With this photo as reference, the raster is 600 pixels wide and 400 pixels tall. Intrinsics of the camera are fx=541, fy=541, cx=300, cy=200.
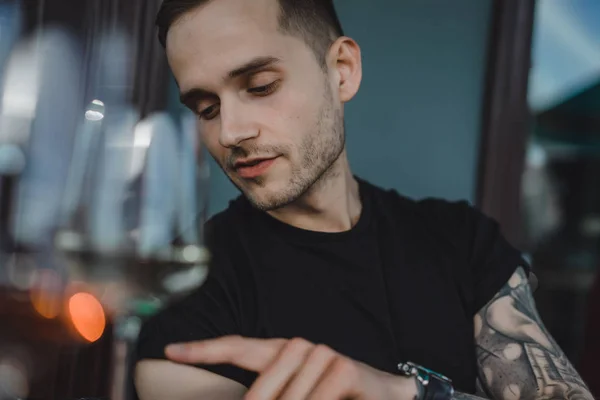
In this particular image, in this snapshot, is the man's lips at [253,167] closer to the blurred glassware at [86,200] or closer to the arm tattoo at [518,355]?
the blurred glassware at [86,200]

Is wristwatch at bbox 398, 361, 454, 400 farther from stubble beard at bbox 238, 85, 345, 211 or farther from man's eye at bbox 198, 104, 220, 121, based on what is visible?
man's eye at bbox 198, 104, 220, 121

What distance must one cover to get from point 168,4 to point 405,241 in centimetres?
37

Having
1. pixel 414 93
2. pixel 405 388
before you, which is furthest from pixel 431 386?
pixel 414 93

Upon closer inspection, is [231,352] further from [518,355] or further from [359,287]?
[518,355]

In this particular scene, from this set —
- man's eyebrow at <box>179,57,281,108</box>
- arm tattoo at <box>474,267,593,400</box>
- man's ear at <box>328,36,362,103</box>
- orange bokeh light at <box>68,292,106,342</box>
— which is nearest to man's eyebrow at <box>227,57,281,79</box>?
man's eyebrow at <box>179,57,281,108</box>

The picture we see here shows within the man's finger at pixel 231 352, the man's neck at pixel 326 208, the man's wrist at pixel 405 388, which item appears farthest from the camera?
the man's neck at pixel 326 208

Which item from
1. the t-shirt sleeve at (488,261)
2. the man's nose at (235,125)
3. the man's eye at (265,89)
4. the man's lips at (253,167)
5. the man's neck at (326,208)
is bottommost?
the t-shirt sleeve at (488,261)

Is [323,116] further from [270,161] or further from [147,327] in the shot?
[147,327]

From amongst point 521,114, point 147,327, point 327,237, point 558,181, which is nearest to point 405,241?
point 327,237

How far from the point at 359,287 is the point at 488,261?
163mm

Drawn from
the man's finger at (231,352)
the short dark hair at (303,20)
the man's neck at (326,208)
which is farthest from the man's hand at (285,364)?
the short dark hair at (303,20)

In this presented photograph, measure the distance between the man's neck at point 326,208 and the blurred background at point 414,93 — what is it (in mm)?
94

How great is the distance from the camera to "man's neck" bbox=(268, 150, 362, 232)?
599mm

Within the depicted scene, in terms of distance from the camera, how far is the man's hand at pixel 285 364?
1.20ft
